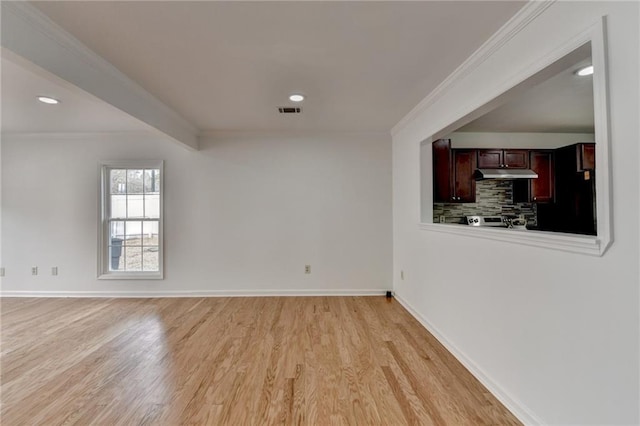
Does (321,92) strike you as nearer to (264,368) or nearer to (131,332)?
(264,368)

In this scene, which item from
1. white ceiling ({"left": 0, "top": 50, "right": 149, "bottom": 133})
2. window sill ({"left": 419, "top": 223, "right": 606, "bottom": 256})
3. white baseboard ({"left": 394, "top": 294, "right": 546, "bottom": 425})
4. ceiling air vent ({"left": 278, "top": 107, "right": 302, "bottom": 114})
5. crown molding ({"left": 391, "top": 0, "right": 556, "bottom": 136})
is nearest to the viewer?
window sill ({"left": 419, "top": 223, "right": 606, "bottom": 256})

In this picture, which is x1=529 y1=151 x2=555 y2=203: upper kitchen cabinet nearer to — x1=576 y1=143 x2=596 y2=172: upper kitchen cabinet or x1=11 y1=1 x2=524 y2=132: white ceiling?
x1=576 y1=143 x2=596 y2=172: upper kitchen cabinet

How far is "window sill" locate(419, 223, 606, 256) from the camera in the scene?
1.41m

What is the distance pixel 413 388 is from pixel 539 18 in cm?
245

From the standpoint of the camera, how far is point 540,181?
4.48 m

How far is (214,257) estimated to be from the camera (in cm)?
463

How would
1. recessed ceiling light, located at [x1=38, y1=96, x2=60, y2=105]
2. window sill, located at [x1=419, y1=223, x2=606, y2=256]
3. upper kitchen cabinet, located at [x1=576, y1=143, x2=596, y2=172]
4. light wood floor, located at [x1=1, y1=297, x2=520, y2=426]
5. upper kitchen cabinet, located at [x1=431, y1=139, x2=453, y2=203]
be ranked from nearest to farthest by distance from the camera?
window sill, located at [x1=419, y1=223, x2=606, y2=256] → light wood floor, located at [x1=1, y1=297, x2=520, y2=426] → recessed ceiling light, located at [x1=38, y1=96, x2=60, y2=105] → upper kitchen cabinet, located at [x1=576, y1=143, x2=596, y2=172] → upper kitchen cabinet, located at [x1=431, y1=139, x2=453, y2=203]

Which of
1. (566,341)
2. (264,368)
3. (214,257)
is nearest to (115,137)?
(214,257)

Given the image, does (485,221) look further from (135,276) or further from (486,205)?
(135,276)

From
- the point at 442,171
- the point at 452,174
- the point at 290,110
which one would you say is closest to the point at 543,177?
the point at 452,174

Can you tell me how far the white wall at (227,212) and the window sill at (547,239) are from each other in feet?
7.32

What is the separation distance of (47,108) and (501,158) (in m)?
5.82

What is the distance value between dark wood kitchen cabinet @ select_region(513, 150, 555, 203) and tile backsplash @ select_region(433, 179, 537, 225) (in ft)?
0.69

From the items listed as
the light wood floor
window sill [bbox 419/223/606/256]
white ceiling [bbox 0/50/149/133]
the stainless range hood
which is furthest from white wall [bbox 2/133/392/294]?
window sill [bbox 419/223/606/256]
